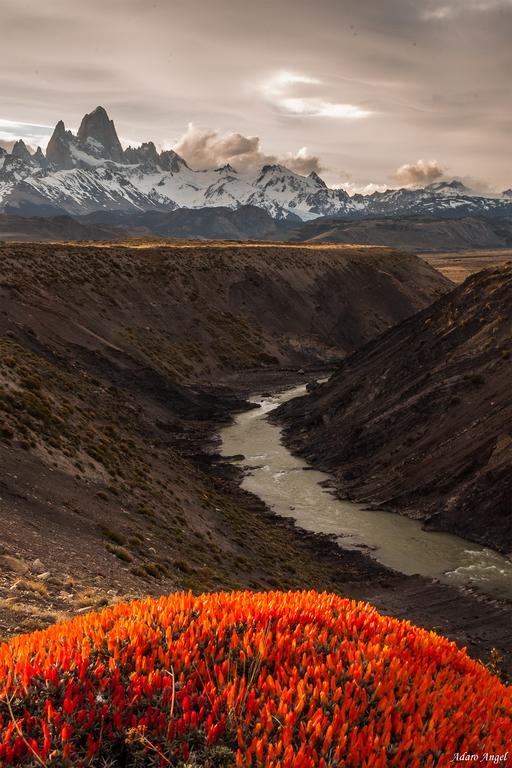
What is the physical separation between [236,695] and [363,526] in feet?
113

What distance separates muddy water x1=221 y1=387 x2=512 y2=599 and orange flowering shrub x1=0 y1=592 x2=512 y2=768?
81.2ft

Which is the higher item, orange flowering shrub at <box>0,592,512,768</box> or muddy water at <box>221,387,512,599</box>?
orange flowering shrub at <box>0,592,512,768</box>

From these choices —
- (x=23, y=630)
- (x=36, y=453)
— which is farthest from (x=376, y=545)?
(x=23, y=630)

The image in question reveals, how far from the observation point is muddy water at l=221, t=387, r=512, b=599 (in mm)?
32250

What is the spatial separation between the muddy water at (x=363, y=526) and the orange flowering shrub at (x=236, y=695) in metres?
24.8

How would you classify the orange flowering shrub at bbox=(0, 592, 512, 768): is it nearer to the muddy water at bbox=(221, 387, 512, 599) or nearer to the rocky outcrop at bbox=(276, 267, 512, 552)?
the muddy water at bbox=(221, 387, 512, 599)

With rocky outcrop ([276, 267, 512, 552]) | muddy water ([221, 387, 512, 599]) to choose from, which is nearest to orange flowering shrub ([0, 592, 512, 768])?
muddy water ([221, 387, 512, 599])

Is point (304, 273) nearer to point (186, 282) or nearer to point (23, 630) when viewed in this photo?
point (186, 282)

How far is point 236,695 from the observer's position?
6.60 meters

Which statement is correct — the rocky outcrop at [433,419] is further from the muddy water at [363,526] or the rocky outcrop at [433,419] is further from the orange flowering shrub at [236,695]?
the orange flowering shrub at [236,695]

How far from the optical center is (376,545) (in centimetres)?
3691

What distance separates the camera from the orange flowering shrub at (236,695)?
5789 mm

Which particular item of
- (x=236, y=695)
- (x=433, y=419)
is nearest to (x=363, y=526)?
(x=433, y=419)

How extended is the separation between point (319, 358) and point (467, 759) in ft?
326
